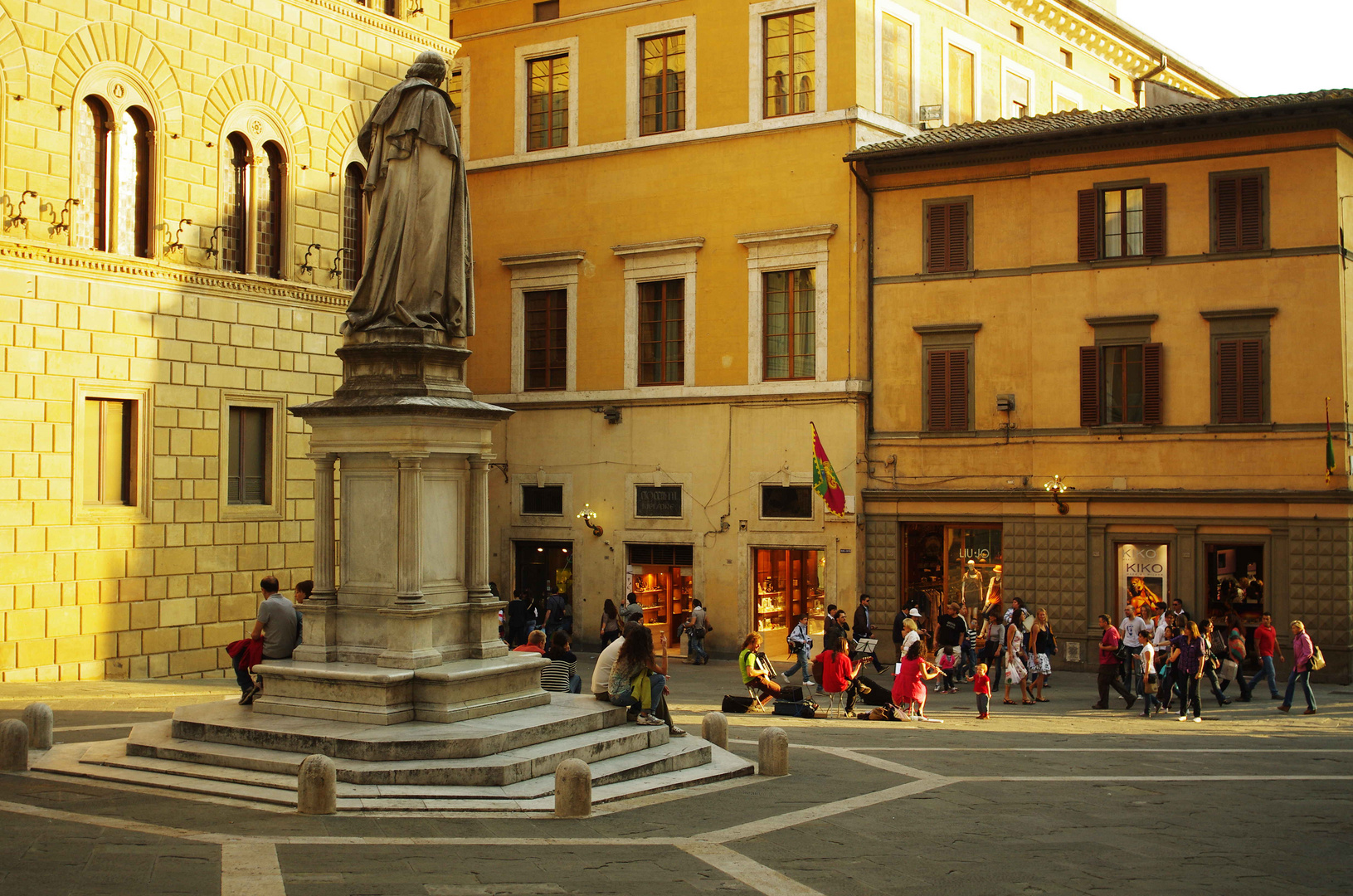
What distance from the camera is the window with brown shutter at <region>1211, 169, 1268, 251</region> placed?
2566cm

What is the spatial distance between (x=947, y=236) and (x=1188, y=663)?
11.2 metres

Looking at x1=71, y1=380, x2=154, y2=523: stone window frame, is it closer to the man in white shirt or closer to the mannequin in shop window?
the mannequin in shop window

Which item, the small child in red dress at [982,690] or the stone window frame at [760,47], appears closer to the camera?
the small child in red dress at [982,690]

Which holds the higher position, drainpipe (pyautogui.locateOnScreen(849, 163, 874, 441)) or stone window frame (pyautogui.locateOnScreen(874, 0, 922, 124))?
stone window frame (pyautogui.locateOnScreen(874, 0, 922, 124))

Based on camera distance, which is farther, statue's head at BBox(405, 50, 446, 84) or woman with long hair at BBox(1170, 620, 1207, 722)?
woman with long hair at BBox(1170, 620, 1207, 722)

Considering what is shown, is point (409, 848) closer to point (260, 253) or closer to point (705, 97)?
point (260, 253)

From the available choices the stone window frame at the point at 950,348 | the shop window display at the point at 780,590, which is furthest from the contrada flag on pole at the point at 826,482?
the stone window frame at the point at 950,348

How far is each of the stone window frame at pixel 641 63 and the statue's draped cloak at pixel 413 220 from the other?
17.5 meters

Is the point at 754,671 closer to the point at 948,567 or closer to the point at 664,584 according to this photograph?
the point at 948,567

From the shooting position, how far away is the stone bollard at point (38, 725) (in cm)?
1334

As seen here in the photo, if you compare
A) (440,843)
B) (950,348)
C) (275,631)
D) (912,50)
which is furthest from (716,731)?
(912,50)

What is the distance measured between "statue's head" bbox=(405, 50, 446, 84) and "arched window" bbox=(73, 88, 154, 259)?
9862 mm

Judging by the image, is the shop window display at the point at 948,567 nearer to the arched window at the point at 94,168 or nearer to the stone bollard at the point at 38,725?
the arched window at the point at 94,168

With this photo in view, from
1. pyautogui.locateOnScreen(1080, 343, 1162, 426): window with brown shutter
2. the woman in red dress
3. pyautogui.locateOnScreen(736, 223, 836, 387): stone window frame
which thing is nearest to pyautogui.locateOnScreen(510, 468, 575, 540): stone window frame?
pyautogui.locateOnScreen(736, 223, 836, 387): stone window frame
